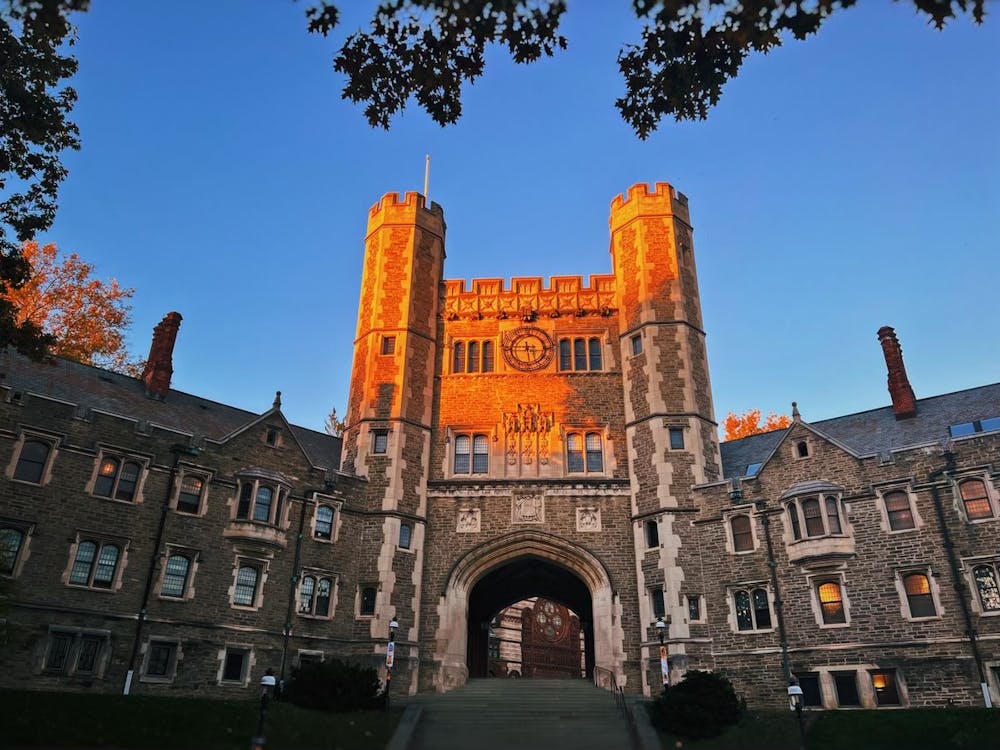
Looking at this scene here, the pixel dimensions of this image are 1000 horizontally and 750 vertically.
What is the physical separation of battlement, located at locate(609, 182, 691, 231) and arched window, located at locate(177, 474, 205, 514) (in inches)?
797

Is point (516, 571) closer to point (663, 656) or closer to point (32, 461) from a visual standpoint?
point (663, 656)

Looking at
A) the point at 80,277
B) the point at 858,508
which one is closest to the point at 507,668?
the point at 858,508

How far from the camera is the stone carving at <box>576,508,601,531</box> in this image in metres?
28.3

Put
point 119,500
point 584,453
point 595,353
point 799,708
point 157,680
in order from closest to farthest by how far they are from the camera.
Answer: point 799,708
point 157,680
point 119,500
point 584,453
point 595,353

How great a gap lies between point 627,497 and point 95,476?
1776cm

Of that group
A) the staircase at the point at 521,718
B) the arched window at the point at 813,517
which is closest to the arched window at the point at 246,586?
the staircase at the point at 521,718

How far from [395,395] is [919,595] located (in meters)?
19.1

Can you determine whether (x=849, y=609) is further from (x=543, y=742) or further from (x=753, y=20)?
(x=753, y=20)

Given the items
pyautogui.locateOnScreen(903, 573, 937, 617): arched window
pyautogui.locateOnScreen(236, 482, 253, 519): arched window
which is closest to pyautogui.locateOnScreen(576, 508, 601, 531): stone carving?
pyautogui.locateOnScreen(903, 573, 937, 617): arched window

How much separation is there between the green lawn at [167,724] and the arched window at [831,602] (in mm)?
13501

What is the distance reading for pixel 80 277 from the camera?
117ft

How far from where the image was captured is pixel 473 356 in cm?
3288

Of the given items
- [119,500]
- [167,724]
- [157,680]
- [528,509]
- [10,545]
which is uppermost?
[528,509]

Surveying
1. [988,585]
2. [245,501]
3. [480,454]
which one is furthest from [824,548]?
[245,501]
